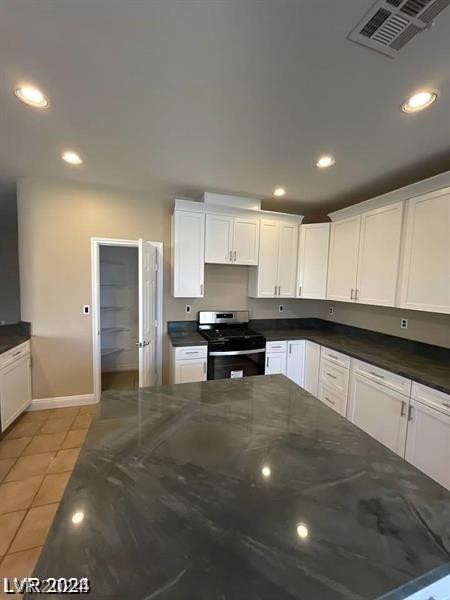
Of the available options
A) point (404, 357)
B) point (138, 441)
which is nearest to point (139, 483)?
point (138, 441)

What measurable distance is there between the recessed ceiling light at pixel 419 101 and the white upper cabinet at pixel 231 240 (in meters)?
1.90

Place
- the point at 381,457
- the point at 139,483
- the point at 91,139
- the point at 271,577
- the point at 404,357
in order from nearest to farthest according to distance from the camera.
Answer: the point at 271,577, the point at 139,483, the point at 381,457, the point at 91,139, the point at 404,357

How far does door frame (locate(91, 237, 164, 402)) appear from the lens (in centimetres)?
314

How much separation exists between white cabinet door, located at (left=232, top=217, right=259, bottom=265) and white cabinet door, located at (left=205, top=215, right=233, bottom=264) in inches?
2.6

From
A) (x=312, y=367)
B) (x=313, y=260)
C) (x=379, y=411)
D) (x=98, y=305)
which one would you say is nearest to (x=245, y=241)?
(x=313, y=260)

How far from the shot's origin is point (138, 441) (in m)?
1.06

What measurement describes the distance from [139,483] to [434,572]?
2.59 ft

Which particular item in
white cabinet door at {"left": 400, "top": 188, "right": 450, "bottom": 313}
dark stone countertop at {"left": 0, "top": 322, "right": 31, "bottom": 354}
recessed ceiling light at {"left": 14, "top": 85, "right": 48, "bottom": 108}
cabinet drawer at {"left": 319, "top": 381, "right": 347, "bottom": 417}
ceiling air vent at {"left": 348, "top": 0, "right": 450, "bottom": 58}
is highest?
recessed ceiling light at {"left": 14, "top": 85, "right": 48, "bottom": 108}

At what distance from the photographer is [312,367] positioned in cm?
323

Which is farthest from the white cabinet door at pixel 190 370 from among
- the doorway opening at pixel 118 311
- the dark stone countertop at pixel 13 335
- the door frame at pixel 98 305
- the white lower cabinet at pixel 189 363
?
the doorway opening at pixel 118 311

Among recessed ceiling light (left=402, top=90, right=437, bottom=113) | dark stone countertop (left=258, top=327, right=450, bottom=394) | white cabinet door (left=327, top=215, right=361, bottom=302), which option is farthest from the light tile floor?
recessed ceiling light (left=402, top=90, right=437, bottom=113)

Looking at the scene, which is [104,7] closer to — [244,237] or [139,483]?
[139,483]

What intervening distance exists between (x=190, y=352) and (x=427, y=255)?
7.91 feet

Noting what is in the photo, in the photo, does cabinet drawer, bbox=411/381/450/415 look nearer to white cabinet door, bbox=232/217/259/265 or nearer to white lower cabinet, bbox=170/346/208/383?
white lower cabinet, bbox=170/346/208/383
